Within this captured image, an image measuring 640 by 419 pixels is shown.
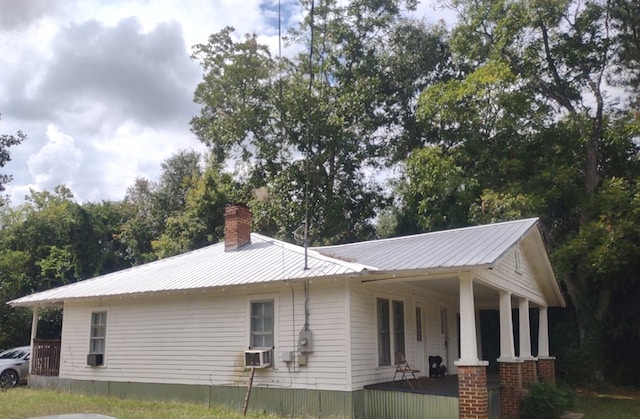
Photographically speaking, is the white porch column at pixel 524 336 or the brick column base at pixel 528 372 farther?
the white porch column at pixel 524 336

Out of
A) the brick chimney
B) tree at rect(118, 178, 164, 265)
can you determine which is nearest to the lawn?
the brick chimney

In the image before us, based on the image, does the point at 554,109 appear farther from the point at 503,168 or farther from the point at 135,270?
the point at 135,270

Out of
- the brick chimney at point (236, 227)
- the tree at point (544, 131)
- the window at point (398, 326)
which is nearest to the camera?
the window at point (398, 326)

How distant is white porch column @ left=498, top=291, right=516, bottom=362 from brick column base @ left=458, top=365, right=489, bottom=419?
2553 mm

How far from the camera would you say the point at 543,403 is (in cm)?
1260

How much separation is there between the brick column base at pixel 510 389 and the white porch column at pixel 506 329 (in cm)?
19

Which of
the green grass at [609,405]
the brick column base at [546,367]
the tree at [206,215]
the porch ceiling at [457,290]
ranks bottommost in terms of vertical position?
the green grass at [609,405]

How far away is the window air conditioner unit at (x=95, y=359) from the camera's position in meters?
14.6

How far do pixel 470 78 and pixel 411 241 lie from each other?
10.8m

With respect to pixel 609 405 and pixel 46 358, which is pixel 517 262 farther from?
pixel 46 358

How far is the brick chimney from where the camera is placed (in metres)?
15.9

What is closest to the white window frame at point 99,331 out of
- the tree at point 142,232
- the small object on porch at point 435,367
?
the small object on porch at point 435,367

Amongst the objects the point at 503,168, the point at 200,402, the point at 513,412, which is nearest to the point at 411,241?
the point at 513,412

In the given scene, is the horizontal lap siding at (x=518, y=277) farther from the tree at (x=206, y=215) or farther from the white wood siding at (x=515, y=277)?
the tree at (x=206, y=215)
